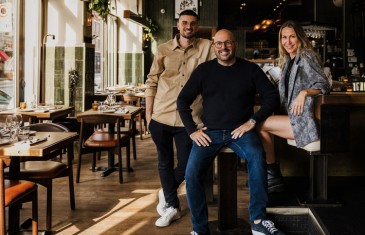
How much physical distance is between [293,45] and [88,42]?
4.95 metres

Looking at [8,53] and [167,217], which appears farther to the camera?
[8,53]

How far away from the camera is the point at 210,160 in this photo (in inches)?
126

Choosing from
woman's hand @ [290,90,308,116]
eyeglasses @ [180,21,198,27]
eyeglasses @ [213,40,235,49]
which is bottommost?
woman's hand @ [290,90,308,116]

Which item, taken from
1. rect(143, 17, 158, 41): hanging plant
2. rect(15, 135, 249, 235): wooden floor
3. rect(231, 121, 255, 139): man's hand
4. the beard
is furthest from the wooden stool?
rect(143, 17, 158, 41): hanging plant

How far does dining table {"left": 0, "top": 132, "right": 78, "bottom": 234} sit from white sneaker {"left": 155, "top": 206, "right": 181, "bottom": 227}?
987mm

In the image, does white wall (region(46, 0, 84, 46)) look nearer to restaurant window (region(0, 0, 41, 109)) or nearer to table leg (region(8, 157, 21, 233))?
restaurant window (region(0, 0, 41, 109))

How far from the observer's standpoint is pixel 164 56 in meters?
3.70

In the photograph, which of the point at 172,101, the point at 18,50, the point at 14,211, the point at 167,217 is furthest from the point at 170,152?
the point at 18,50

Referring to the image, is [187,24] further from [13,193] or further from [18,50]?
[18,50]

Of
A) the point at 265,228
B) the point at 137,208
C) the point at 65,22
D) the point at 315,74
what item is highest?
the point at 65,22

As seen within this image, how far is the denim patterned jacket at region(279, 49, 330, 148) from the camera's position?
10.3 feet

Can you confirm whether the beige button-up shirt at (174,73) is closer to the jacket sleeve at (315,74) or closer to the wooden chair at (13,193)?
the jacket sleeve at (315,74)

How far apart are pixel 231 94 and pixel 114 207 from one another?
5.71 feet

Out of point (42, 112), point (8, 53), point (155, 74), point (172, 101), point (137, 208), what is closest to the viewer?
point (172, 101)
